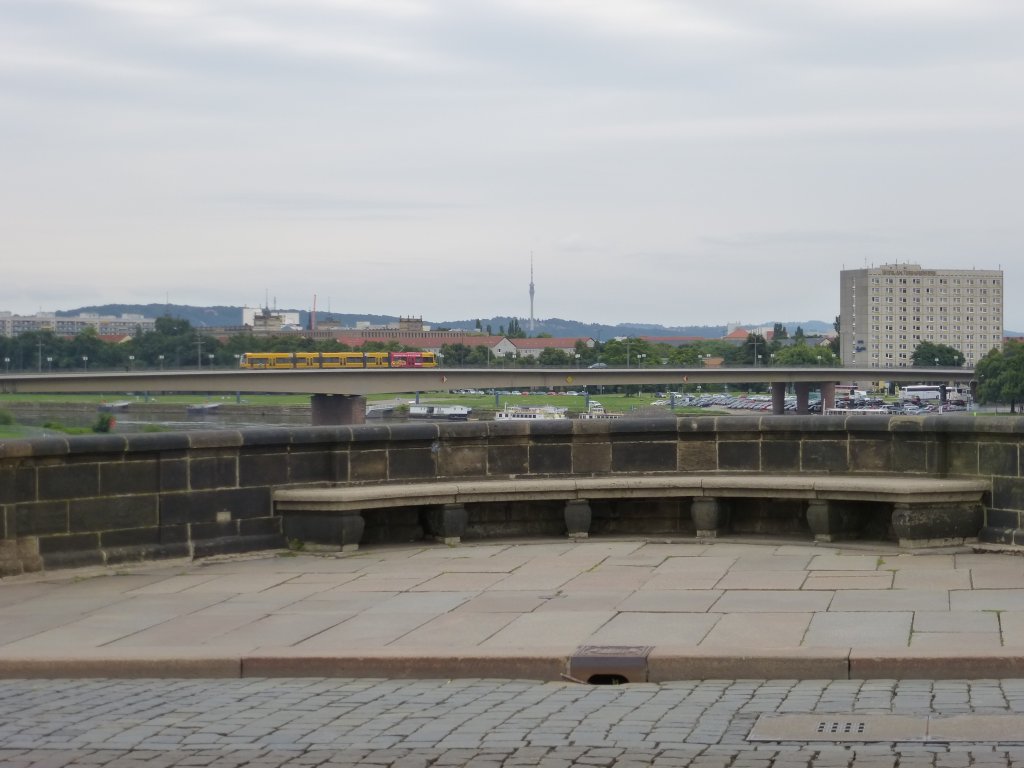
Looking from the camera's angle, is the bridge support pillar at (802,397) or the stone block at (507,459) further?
the bridge support pillar at (802,397)

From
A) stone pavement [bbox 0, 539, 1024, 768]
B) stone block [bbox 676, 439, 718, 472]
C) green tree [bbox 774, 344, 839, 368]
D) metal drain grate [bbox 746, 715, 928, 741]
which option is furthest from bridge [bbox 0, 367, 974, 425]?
metal drain grate [bbox 746, 715, 928, 741]

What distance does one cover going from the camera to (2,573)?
1091cm

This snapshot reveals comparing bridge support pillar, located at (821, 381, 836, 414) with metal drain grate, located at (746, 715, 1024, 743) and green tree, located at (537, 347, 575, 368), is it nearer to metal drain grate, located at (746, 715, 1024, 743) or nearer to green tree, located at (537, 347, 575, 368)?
green tree, located at (537, 347, 575, 368)

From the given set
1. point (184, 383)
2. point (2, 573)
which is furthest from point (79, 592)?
point (184, 383)

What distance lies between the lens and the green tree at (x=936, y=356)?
140 meters

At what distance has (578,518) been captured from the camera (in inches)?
501

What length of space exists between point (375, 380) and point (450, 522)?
7131 cm

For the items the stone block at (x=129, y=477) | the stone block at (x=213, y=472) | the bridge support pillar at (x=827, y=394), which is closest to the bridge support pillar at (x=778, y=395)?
the bridge support pillar at (x=827, y=394)

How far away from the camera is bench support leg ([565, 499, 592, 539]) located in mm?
12703

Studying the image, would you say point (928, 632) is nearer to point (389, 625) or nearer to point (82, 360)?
point (389, 625)

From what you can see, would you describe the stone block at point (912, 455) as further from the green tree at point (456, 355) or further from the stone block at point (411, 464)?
the green tree at point (456, 355)

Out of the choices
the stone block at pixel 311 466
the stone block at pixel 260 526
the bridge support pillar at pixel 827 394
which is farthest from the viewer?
the bridge support pillar at pixel 827 394

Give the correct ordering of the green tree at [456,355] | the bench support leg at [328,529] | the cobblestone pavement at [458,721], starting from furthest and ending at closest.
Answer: the green tree at [456,355] < the bench support leg at [328,529] < the cobblestone pavement at [458,721]

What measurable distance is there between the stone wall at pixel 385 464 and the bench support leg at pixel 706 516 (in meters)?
0.42
